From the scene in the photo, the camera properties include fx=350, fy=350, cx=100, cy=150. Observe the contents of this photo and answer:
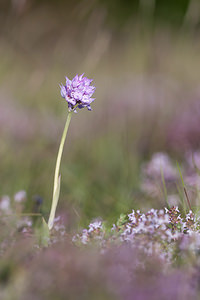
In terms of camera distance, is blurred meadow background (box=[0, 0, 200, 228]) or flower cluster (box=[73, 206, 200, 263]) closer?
flower cluster (box=[73, 206, 200, 263])

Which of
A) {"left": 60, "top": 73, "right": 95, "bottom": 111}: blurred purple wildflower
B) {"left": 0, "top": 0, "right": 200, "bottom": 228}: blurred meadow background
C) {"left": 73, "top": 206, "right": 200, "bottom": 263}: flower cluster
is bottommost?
{"left": 73, "top": 206, "right": 200, "bottom": 263}: flower cluster

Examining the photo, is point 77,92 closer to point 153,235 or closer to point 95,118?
point 153,235

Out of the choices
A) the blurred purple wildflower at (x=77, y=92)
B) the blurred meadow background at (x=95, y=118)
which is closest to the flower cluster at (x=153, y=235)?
the blurred meadow background at (x=95, y=118)

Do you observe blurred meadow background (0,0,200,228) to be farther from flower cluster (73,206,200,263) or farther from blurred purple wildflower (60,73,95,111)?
blurred purple wildflower (60,73,95,111)

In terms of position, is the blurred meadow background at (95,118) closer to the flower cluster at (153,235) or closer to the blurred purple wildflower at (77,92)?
the flower cluster at (153,235)

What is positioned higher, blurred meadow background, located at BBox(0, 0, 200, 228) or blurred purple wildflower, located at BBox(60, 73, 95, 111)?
blurred meadow background, located at BBox(0, 0, 200, 228)

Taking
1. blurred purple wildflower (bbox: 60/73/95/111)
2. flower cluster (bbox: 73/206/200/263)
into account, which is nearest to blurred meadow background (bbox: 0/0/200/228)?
flower cluster (bbox: 73/206/200/263)

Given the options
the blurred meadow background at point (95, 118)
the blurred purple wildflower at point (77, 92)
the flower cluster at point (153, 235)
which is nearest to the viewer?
the flower cluster at point (153, 235)

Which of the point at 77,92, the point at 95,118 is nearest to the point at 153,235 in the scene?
the point at 77,92

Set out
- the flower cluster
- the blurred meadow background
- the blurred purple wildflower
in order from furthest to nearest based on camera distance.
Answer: the blurred meadow background, the blurred purple wildflower, the flower cluster
